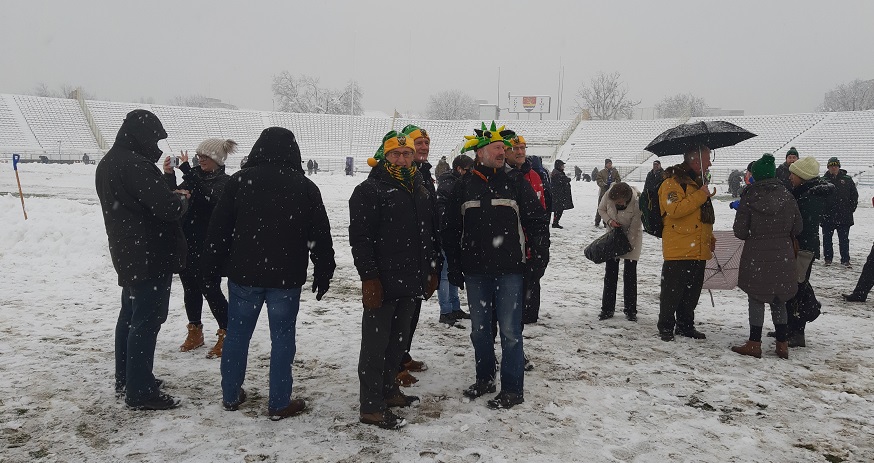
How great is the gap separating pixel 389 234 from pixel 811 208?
14.5 feet

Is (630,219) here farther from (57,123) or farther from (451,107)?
(451,107)

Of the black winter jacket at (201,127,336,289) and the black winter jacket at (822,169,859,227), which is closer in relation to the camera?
the black winter jacket at (201,127,336,289)

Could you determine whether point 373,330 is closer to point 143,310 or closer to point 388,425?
point 388,425

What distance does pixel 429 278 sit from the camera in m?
3.91

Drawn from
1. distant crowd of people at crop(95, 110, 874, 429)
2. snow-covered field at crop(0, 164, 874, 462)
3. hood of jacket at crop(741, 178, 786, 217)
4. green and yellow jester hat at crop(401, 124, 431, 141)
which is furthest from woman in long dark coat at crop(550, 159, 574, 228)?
green and yellow jester hat at crop(401, 124, 431, 141)

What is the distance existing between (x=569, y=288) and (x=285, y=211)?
17.7ft

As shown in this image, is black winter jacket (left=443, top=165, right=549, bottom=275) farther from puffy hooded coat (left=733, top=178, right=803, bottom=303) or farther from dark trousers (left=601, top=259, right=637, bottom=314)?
dark trousers (left=601, top=259, right=637, bottom=314)

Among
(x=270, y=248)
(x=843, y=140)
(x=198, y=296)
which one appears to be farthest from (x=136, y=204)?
(x=843, y=140)

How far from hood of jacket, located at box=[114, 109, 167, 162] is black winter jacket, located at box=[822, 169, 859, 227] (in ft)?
35.9

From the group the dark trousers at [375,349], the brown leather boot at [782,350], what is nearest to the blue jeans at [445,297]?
the dark trousers at [375,349]

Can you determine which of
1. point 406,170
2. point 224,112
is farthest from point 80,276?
point 224,112

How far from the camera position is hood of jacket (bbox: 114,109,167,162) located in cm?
379

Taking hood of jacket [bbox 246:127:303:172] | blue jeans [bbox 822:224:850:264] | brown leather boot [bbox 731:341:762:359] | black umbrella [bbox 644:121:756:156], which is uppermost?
black umbrella [bbox 644:121:756:156]

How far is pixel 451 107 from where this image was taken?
104750 mm
